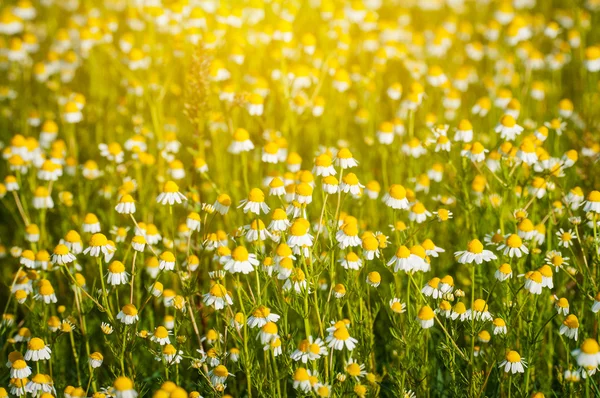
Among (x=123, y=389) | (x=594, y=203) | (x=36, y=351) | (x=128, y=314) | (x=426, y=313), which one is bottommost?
(x=36, y=351)

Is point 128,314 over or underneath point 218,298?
underneath

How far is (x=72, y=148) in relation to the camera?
5.66 m

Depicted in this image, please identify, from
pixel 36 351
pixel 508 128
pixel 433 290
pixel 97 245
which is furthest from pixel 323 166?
pixel 36 351

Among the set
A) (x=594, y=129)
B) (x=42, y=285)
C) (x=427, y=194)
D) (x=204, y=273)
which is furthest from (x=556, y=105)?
(x=42, y=285)

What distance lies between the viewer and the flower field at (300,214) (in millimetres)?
3330

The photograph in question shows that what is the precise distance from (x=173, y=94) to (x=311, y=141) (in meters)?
1.78

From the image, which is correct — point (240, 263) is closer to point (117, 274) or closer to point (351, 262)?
point (351, 262)

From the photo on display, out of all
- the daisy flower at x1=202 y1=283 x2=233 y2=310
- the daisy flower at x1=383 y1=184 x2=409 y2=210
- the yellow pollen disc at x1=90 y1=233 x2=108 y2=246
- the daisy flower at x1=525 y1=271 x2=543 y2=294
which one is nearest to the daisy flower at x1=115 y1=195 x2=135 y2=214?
the yellow pollen disc at x1=90 y1=233 x2=108 y2=246

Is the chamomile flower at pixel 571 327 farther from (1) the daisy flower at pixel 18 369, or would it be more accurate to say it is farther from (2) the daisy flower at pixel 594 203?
(1) the daisy flower at pixel 18 369

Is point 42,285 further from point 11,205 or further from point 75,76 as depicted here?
point 75,76

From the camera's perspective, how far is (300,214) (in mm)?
3576

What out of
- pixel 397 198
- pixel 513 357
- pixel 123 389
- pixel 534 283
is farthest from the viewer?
pixel 397 198

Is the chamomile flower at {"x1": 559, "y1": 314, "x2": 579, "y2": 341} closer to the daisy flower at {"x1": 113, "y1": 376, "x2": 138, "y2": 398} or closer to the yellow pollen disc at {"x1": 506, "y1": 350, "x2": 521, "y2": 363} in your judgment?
the yellow pollen disc at {"x1": 506, "y1": 350, "x2": 521, "y2": 363}

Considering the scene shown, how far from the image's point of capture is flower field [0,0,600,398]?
3330 millimetres
